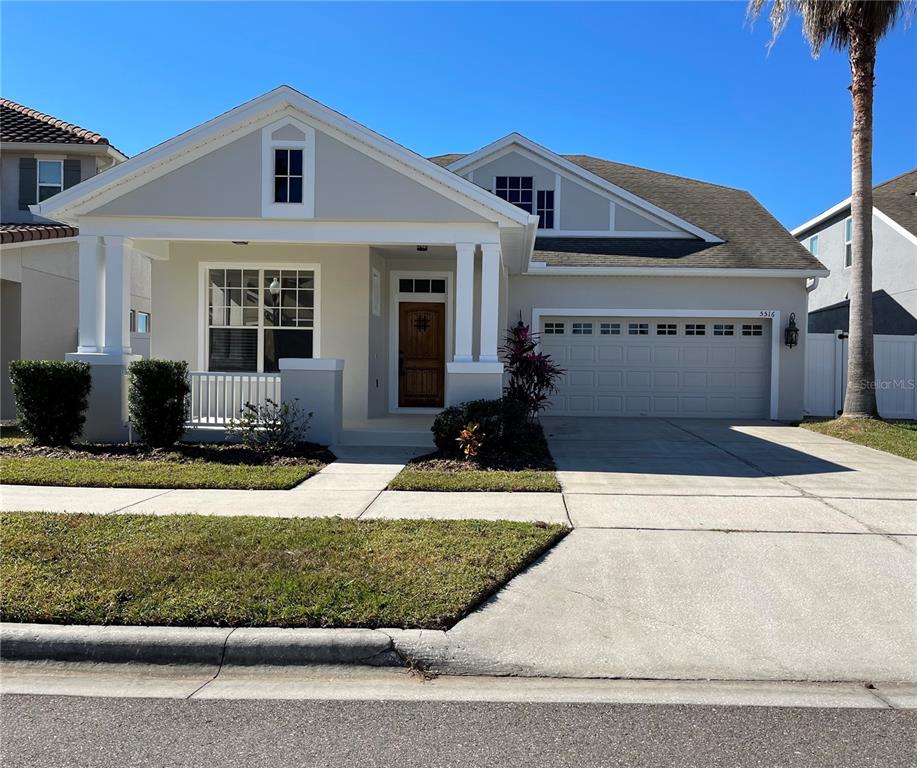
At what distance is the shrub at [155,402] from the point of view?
10.3m

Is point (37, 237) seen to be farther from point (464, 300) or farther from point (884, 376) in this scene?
point (884, 376)

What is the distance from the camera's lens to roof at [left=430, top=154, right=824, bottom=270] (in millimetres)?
16000

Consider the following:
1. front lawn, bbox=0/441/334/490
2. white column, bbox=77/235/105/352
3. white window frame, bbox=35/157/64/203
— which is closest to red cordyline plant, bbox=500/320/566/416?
front lawn, bbox=0/441/334/490

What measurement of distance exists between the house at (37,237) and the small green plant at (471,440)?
35.1ft

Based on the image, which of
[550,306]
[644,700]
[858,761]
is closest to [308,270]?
[550,306]

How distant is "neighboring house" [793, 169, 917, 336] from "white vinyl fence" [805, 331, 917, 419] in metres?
1.54

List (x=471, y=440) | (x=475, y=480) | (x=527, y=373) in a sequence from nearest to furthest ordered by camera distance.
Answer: (x=475, y=480)
(x=471, y=440)
(x=527, y=373)

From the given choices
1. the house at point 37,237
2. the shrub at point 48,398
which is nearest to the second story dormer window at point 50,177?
the house at point 37,237

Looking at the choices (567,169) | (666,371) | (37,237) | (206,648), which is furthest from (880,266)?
(37,237)

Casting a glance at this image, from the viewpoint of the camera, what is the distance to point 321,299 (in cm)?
1314

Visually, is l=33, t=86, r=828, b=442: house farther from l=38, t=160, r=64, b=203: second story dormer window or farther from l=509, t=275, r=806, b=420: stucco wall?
l=38, t=160, r=64, b=203: second story dormer window

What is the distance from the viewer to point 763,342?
1622 centimetres

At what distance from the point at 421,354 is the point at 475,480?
655 centimetres

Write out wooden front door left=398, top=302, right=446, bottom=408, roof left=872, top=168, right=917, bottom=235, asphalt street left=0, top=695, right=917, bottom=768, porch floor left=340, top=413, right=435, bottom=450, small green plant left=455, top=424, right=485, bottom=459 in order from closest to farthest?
asphalt street left=0, top=695, right=917, bottom=768 → small green plant left=455, top=424, right=485, bottom=459 → porch floor left=340, top=413, right=435, bottom=450 → wooden front door left=398, top=302, right=446, bottom=408 → roof left=872, top=168, right=917, bottom=235
